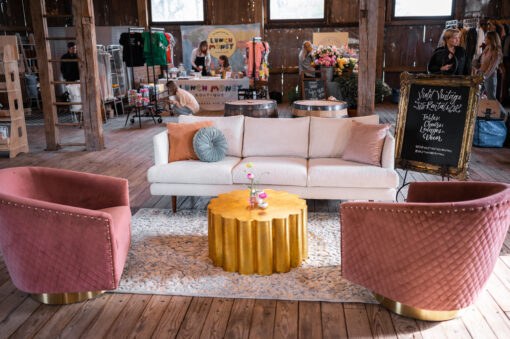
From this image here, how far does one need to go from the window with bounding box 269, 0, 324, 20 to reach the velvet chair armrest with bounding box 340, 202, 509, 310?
10278 mm

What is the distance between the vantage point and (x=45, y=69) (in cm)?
704

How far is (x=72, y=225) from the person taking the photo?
8.95ft

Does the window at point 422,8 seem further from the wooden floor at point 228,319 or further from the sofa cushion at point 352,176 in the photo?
the wooden floor at point 228,319

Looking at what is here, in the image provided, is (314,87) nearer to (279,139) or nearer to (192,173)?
(279,139)

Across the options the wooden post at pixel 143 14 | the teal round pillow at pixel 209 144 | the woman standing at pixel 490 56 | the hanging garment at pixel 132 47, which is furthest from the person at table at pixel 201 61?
the teal round pillow at pixel 209 144

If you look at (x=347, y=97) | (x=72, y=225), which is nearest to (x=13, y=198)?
(x=72, y=225)

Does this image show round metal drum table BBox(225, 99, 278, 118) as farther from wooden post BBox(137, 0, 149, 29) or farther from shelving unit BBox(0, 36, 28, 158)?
wooden post BBox(137, 0, 149, 29)

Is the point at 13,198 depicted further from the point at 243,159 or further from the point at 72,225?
the point at 243,159

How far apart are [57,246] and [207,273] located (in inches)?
40.3

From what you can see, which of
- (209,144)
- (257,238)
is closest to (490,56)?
(209,144)

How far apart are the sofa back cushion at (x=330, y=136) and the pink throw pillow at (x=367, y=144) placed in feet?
0.57

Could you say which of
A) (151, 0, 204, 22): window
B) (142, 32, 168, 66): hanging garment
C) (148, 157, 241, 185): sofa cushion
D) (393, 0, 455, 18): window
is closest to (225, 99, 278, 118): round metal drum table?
(148, 157, 241, 185): sofa cushion

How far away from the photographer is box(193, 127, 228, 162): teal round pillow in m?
4.44

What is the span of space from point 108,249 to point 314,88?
6.22m
